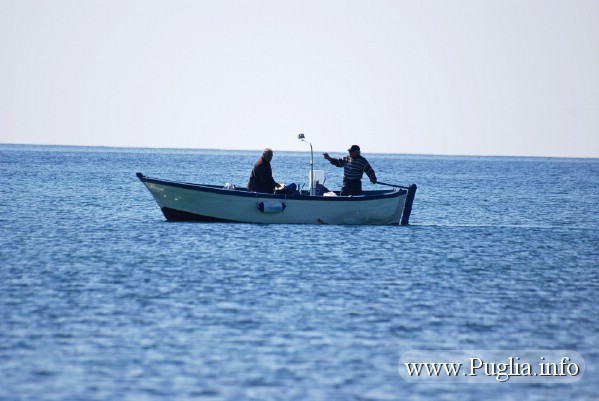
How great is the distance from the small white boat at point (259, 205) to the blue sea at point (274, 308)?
0.59 meters

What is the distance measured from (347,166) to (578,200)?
37.4 meters

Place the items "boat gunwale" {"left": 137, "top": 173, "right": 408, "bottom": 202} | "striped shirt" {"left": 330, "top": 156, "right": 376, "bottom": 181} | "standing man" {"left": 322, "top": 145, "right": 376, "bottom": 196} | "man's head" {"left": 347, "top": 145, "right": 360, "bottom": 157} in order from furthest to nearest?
"striped shirt" {"left": 330, "top": 156, "right": 376, "bottom": 181} → "standing man" {"left": 322, "top": 145, "right": 376, "bottom": 196} → "man's head" {"left": 347, "top": 145, "right": 360, "bottom": 157} → "boat gunwale" {"left": 137, "top": 173, "right": 408, "bottom": 202}

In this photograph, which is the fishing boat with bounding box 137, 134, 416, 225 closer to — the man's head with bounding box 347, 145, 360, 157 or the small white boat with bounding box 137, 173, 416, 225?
the small white boat with bounding box 137, 173, 416, 225

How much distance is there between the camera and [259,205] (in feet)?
95.5

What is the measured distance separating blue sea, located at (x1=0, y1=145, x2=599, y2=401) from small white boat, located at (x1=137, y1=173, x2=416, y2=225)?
59cm

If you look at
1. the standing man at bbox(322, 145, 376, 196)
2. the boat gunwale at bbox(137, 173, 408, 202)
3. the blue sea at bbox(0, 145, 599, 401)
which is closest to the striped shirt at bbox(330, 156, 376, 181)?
the standing man at bbox(322, 145, 376, 196)

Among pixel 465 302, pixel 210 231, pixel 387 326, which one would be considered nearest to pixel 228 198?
pixel 210 231

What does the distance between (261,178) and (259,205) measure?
3.08 feet

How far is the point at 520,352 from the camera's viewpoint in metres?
13.7

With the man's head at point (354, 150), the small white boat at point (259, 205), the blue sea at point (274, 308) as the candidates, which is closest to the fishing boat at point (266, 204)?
the small white boat at point (259, 205)

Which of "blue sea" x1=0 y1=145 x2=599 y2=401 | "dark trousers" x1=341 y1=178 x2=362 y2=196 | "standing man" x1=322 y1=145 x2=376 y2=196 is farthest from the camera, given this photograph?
"dark trousers" x1=341 y1=178 x2=362 y2=196

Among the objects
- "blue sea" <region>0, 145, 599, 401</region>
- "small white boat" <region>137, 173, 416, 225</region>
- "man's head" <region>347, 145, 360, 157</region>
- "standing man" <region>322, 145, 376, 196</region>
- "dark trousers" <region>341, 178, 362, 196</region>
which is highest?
"man's head" <region>347, 145, 360, 157</region>

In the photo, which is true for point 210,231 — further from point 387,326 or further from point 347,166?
point 387,326

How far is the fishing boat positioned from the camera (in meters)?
28.8
